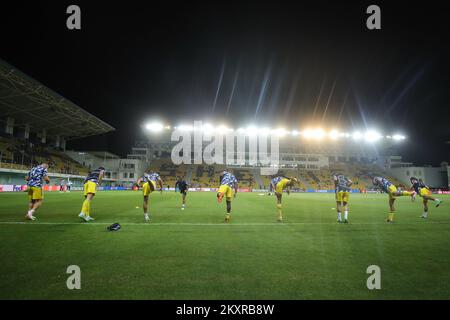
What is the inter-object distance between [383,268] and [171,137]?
252 ft

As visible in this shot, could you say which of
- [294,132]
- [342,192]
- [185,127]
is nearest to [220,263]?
[342,192]

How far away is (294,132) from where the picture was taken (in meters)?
77.3

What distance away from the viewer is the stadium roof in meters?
33.3

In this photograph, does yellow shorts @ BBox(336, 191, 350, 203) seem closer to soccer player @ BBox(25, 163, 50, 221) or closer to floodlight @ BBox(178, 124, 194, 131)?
soccer player @ BBox(25, 163, 50, 221)

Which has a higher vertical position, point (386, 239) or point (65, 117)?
point (65, 117)

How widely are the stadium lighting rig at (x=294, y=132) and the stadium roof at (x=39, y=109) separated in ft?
68.8

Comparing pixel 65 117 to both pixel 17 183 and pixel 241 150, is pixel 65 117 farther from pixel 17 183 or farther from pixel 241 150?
pixel 241 150

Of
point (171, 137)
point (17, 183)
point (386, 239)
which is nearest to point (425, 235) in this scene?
point (386, 239)

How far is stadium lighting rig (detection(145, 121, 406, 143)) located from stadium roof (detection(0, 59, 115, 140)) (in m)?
21.0

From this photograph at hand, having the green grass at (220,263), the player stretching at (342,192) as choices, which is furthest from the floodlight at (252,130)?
the green grass at (220,263)

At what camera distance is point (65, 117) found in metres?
48.1

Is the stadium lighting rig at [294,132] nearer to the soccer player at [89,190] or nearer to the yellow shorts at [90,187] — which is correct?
the soccer player at [89,190]

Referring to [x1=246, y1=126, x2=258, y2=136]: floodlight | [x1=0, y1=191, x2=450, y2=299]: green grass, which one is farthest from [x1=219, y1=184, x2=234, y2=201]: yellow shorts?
[x1=246, y1=126, x2=258, y2=136]: floodlight

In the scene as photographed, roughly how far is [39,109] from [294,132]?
6107 cm
